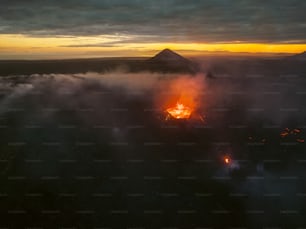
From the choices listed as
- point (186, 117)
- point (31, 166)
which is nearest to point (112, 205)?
point (31, 166)

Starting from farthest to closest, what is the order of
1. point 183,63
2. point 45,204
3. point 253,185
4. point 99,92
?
point 253,185 → point 45,204 → point 183,63 → point 99,92

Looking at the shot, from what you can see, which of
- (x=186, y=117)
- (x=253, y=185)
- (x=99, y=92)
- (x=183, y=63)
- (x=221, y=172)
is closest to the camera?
(x=99, y=92)

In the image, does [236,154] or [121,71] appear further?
[236,154]

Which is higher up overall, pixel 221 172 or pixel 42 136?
pixel 42 136

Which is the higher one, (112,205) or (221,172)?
(221,172)

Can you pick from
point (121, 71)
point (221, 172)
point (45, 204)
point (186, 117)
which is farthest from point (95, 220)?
point (121, 71)

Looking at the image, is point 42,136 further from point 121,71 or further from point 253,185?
point 121,71

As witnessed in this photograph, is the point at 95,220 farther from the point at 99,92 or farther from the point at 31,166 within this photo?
the point at 99,92

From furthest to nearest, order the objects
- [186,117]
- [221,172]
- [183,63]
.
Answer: [221,172]
[186,117]
[183,63]

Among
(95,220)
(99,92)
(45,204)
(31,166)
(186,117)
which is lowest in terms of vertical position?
(95,220)
